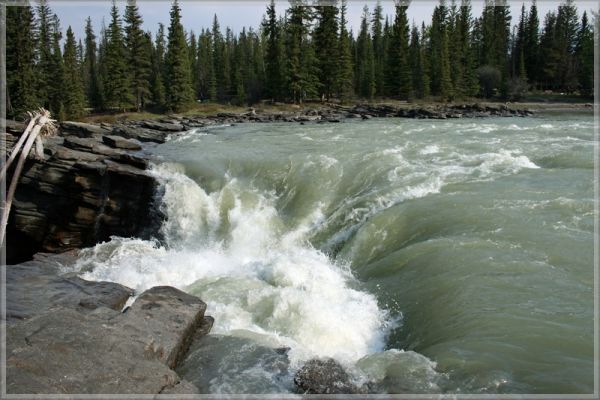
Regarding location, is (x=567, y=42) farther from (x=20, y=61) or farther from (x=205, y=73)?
(x=20, y=61)

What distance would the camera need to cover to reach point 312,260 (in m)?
12.3

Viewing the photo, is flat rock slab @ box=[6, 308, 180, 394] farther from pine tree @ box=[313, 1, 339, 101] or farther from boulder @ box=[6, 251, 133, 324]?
pine tree @ box=[313, 1, 339, 101]

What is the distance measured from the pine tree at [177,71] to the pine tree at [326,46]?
16.2 metres

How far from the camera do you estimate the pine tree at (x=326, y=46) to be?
196ft

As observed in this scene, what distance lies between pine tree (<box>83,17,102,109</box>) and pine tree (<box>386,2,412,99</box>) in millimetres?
37934

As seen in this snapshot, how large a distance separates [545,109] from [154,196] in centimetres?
4931

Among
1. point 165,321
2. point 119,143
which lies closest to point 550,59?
point 119,143

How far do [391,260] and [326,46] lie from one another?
54.1 metres

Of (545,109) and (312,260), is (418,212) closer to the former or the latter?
(312,260)

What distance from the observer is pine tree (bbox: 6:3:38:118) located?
42.9 metres

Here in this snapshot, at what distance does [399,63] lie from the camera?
6450cm

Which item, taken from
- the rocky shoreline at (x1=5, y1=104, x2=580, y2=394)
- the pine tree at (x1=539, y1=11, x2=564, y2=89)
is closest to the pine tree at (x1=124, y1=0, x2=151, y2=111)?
the rocky shoreline at (x1=5, y1=104, x2=580, y2=394)

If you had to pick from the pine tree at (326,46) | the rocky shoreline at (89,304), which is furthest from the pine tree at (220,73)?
the rocky shoreline at (89,304)

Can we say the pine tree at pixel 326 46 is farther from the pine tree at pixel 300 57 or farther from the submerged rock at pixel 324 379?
the submerged rock at pixel 324 379
